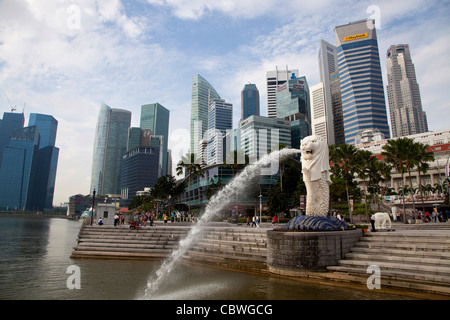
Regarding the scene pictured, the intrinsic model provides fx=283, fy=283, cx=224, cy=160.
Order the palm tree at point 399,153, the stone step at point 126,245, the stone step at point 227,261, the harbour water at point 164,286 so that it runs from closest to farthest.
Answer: the harbour water at point 164,286 → the stone step at point 227,261 → the stone step at point 126,245 → the palm tree at point 399,153

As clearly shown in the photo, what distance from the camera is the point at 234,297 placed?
10547mm

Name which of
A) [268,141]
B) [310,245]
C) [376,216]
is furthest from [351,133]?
[310,245]

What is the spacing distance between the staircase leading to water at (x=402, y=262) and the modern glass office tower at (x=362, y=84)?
475ft

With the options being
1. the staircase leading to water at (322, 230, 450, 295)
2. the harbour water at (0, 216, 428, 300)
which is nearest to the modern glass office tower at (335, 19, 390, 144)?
the staircase leading to water at (322, 230, 450, 295)

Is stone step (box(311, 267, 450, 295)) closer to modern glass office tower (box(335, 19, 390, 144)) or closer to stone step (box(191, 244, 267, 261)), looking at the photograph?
stone step (box(191, 244, 267, 261))

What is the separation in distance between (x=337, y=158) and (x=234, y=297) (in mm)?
36389

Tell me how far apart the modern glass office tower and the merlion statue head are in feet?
471

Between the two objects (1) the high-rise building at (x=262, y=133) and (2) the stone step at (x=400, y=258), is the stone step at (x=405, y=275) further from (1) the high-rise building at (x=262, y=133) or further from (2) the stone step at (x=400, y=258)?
(1) the high-rise building at (x=262, y=133)

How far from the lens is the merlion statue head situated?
15.9m

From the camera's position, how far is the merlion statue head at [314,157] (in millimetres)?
15906

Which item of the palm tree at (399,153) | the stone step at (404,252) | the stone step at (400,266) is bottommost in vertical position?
the stone step at (400,266)

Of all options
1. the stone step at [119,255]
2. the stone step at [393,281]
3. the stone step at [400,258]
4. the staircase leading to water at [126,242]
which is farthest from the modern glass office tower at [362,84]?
the stone step at [393,281]

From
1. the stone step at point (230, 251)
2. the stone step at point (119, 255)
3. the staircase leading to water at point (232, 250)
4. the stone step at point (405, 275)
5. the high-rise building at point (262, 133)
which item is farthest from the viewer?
the high-rise building at point (262, 133)
